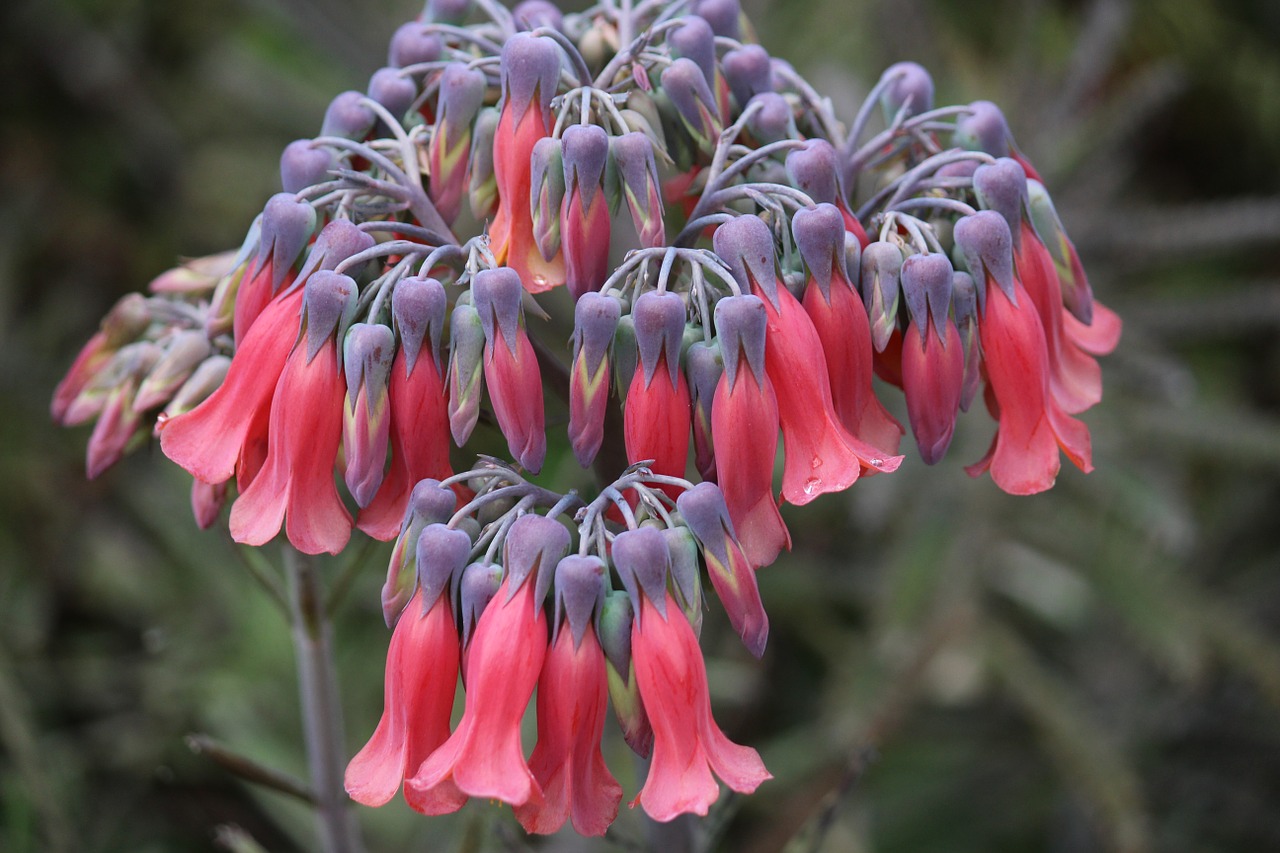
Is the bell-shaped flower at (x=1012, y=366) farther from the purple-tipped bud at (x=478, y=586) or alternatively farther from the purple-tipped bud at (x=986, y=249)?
the purple-tipped bud at (x=478, y=586)

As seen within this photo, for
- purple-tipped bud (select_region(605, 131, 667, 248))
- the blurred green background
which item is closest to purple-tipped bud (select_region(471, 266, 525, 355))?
purple-tipped bud (select_region(605, 131, 667, 248))

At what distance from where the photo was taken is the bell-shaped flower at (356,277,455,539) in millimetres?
770

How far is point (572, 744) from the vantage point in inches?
29.2

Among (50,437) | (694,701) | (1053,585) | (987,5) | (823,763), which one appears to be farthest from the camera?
(987,5)

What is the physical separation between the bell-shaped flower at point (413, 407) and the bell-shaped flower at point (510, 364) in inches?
1.0

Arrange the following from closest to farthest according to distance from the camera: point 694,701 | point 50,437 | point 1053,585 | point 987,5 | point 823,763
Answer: point 694,701
point 823,763
point 1053,585
point 50,437
point 987,5

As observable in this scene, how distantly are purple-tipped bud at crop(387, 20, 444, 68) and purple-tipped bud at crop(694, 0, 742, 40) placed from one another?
230mm

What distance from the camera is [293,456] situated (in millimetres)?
804

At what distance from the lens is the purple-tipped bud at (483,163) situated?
880 mm

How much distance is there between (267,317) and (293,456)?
0.11 metres

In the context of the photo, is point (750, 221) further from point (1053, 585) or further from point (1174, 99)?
point (1174, 99)

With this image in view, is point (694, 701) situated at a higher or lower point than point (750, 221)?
lower

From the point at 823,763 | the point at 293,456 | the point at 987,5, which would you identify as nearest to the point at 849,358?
the point at 293,456

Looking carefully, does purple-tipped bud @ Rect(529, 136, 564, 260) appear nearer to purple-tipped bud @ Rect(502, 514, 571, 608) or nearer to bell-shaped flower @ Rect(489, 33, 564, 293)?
bell-shaped flower @ Rect(489, 33, 564, 293)
